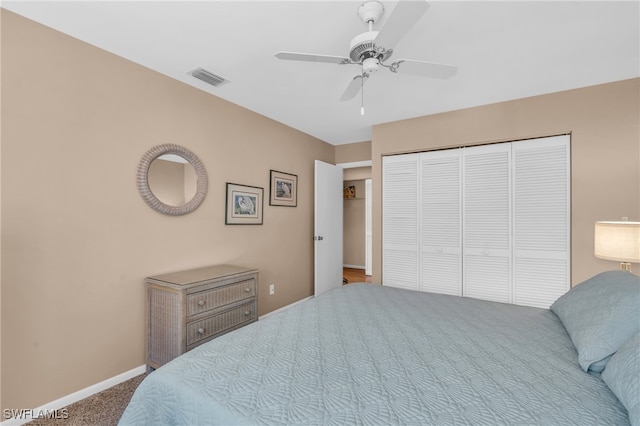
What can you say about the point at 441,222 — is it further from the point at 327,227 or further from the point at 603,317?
the point at 603,317

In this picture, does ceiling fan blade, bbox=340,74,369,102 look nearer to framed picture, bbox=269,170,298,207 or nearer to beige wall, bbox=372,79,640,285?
framed picture, bbox=269,170,298,207

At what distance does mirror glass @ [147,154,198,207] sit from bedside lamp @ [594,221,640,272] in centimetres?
324

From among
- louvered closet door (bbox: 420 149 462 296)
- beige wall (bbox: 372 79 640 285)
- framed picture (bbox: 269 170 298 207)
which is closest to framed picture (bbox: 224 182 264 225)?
framed picture (bbox: 269 170 298 207)

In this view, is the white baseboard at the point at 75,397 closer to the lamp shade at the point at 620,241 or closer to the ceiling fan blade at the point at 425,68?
the ceiling fan blade at the point at 425,68

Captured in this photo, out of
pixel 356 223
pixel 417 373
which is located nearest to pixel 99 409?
pixel 417 373

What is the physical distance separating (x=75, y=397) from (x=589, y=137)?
4662mm

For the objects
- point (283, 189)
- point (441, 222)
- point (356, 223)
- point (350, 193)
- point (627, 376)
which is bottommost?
point (627, 376)

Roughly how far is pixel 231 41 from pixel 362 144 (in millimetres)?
2937

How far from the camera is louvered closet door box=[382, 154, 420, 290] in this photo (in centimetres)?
356

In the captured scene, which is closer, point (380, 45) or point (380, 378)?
point (380, 378)

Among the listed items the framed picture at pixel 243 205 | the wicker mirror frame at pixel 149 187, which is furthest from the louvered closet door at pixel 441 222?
the wicker mirror frame at pixel 149 187

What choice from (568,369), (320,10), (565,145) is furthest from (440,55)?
(568,369)

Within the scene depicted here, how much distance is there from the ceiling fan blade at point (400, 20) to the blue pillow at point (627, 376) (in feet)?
4.83

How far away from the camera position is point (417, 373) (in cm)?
112
